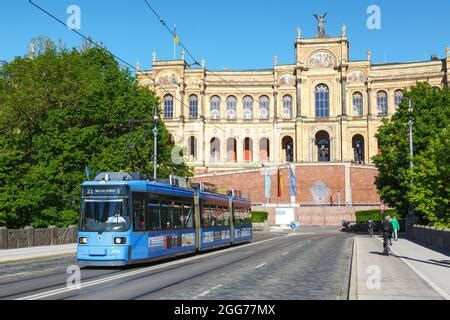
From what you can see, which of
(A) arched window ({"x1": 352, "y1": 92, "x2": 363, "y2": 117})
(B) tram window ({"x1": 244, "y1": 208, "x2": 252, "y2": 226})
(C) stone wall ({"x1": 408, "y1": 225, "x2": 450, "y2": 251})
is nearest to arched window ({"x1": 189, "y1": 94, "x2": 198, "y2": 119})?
(A) arched window ({"x1": 352, "y1": 92, "x2": 363, "y2": 117})

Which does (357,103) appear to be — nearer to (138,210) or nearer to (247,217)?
(247,217)

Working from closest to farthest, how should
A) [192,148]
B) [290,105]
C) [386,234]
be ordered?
[386,234] → [192,148] → [290,105]

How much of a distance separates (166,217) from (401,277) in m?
8.91

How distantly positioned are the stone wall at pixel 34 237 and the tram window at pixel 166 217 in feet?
40.6

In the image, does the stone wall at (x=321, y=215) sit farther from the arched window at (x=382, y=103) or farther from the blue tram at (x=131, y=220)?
the blue tram at (x=131, y=220)

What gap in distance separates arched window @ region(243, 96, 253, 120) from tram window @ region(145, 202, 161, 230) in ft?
235

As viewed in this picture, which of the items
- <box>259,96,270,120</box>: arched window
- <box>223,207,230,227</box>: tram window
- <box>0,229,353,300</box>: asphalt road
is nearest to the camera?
<box>0,229,353,300</box>: asphalt road

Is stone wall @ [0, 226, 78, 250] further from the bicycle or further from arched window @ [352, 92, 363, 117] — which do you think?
arched window @ [352, 92, 363, 117]

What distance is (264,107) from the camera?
299ft

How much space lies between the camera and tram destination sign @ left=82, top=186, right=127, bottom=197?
1817cm

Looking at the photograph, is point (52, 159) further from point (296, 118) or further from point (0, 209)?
point (296, 118)

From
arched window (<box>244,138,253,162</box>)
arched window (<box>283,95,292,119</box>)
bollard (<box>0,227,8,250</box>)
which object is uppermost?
arched window (<box>283,95,292,119</box>)

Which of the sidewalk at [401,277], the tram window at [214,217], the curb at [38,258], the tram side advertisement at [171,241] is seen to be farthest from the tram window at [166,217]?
the sidewalk at [401,277]

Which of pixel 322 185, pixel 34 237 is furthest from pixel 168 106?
pixel 34 237
